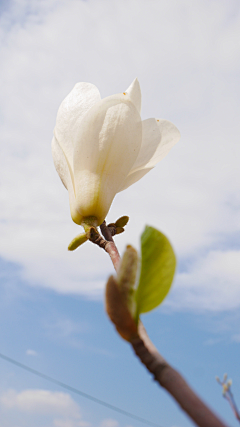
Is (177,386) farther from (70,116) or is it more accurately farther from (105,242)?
(70,116)

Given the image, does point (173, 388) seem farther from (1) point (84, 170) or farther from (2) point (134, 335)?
(1) point (84, 170)

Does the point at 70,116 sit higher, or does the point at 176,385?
the point at 70,116

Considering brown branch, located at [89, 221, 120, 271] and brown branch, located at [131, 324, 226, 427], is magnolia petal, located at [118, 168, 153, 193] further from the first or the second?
brown branch, located at [131, 324, 226, 427]

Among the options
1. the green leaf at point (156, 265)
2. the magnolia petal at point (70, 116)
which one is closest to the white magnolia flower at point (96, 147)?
the magnolia petal at point (70, 116)

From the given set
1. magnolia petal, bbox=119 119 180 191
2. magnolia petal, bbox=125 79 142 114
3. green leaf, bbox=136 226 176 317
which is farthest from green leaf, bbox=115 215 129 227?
green leaf, bbox=136 226 176 317

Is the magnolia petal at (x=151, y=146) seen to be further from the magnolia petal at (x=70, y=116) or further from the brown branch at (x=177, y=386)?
the brown branch at (x=177, y=386)

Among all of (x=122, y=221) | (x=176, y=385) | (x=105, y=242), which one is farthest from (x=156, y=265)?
(x=122, y=221)
